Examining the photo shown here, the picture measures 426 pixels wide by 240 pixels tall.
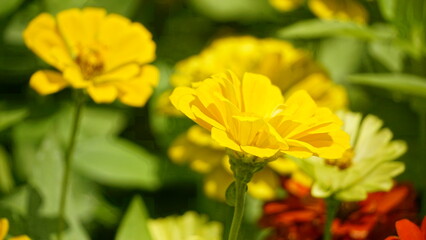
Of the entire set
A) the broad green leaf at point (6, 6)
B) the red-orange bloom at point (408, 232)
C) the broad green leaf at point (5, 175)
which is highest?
the red-orange bloom at point (408, 232)

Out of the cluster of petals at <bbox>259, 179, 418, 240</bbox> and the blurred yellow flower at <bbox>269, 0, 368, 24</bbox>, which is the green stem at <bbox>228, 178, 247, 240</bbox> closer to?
the cluster of petals at <bbox>259, 179, 418, 240</bbox>

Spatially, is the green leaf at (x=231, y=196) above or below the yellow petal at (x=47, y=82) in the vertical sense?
above

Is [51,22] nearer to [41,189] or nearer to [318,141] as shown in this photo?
[41,189]

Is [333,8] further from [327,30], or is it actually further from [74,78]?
[74,78]

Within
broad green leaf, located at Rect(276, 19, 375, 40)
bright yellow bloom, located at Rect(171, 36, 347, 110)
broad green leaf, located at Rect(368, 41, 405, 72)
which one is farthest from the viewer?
broad green leaf, located at Rect(368, 41, 405, 72)

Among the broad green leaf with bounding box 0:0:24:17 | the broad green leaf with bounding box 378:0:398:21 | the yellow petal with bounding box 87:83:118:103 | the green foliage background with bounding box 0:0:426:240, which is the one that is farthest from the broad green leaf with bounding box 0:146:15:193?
the broad green leaf with bounding box 378:0:398:21

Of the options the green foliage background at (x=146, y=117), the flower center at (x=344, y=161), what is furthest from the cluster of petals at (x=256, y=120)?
the green foliage background at (x=146, y=117)

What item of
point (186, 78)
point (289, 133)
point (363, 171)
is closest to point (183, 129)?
point (186, 78)

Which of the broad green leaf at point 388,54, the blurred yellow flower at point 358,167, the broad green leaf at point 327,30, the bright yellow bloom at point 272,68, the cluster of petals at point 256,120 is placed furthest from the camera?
the broad green leaf at point 388,54

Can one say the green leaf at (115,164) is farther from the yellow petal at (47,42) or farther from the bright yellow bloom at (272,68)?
the yellow petal at (47,42)
